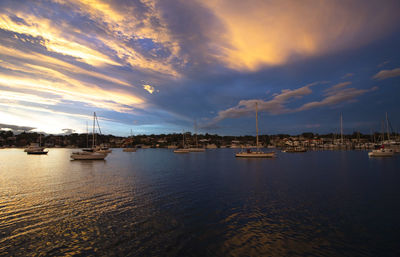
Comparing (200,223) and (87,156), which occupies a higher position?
(87,156)

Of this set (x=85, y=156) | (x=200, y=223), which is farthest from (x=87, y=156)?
(x=200, y=223)

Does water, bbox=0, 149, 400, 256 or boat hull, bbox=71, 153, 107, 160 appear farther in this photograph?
boat hull, bbox=71, 153, 107, 160

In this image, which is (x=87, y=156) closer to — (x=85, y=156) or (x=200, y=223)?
(x=85, y=156)

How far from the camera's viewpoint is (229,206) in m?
15.8

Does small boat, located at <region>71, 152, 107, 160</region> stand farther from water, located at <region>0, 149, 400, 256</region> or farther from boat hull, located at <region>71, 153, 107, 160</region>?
water, located at <region>0, 149, 400, 256</region>

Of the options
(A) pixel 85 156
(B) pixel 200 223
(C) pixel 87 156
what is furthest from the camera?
(C) pixel 87 156

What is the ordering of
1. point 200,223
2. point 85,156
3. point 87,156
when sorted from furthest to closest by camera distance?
point 87,156 → point 85,156 → point 200,223

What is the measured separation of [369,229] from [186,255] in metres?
10.7

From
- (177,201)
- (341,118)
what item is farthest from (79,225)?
(341,118)

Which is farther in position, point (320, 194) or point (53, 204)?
point (320, 194)

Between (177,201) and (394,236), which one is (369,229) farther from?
(177,201)

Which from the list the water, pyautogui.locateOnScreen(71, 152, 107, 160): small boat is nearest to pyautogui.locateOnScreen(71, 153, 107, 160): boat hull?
pyautogui.locateOnScreen(71, 152, 107, 160): small boat

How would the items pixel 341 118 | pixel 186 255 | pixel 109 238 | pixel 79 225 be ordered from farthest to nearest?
pixel 341 118
pixel 79 225
pixel 109 238
pixel 186 255

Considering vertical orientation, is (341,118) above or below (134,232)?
above
